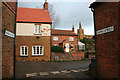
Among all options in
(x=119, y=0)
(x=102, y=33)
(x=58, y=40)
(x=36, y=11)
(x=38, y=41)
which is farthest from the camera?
(x=58, y=40)

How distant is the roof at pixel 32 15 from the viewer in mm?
16859

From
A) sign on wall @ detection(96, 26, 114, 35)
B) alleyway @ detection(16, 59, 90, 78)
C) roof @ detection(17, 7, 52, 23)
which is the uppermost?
roof @ detection(17, 7, 52, 23)

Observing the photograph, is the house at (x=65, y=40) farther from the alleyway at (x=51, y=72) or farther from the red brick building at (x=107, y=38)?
the red brick building at (x=107, y=38)

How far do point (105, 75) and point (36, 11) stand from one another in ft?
56.6

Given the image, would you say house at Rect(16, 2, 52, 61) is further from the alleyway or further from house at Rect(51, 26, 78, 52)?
house at Rect(51, 26, 78, 52)

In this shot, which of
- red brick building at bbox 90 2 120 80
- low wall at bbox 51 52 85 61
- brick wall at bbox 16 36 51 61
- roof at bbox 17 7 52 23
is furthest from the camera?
low wall at bbox 51 52 85 61

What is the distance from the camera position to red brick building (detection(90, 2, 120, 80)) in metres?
5.29

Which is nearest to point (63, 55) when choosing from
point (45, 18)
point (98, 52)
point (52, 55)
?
point (52, 55)

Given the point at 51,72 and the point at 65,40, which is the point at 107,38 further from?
the point at 65,40

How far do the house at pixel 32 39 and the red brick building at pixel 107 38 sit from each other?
10.8m

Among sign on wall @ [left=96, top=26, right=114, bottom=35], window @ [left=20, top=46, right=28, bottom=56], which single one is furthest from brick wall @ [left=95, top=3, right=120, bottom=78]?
window @ [left=20, top=46, right=28, bottom=56]

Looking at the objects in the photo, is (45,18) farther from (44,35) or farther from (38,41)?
(38,41)

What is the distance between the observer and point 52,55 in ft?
56.2

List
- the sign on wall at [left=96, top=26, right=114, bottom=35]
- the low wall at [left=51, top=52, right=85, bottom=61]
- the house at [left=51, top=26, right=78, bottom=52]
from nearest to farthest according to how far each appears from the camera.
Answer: the sign on wall at [left=96, top=26, right=114, bottom=35], the low wall at [left=51, top=52, right=85, bottom=61], the house at [left=51, top=26, right=78, bottom=52]
